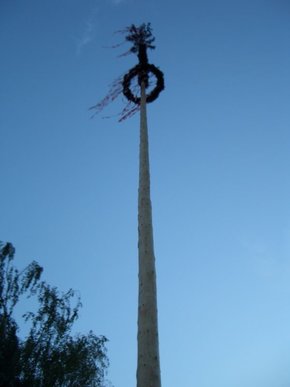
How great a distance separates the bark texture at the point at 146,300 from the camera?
5.75 m

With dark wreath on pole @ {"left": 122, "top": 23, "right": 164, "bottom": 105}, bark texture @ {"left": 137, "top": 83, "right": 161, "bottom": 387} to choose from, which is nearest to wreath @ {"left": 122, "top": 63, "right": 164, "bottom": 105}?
dark wreath on pole @ {"left": 122, "top": 23, "right": 164, "bottom": 105}

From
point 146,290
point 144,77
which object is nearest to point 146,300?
point 146,290

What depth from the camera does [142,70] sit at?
13.2m

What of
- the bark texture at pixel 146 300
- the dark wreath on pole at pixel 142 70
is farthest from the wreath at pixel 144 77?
the bark texture at pixel 146 300

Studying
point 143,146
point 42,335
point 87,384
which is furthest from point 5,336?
point 143,146

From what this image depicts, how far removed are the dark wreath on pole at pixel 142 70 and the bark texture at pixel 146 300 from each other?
5190mm

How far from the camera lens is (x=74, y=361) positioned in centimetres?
2420

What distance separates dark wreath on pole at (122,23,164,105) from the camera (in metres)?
13.2

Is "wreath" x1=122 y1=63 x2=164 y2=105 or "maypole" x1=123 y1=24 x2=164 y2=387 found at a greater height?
"wreath" x1=122 y1=63 x2=164 y2=105

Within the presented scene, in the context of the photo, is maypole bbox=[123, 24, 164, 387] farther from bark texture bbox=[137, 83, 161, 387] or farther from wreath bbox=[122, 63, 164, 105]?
wreath bbox=[122, 63, 164, 105]

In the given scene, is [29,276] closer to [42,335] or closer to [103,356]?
[42,335]

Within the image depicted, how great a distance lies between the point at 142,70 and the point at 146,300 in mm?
8929

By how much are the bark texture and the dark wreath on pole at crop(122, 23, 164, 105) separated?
5190 millimetres

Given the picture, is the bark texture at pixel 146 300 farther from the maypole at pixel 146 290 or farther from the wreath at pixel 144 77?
the wreath at pixel 144 77
